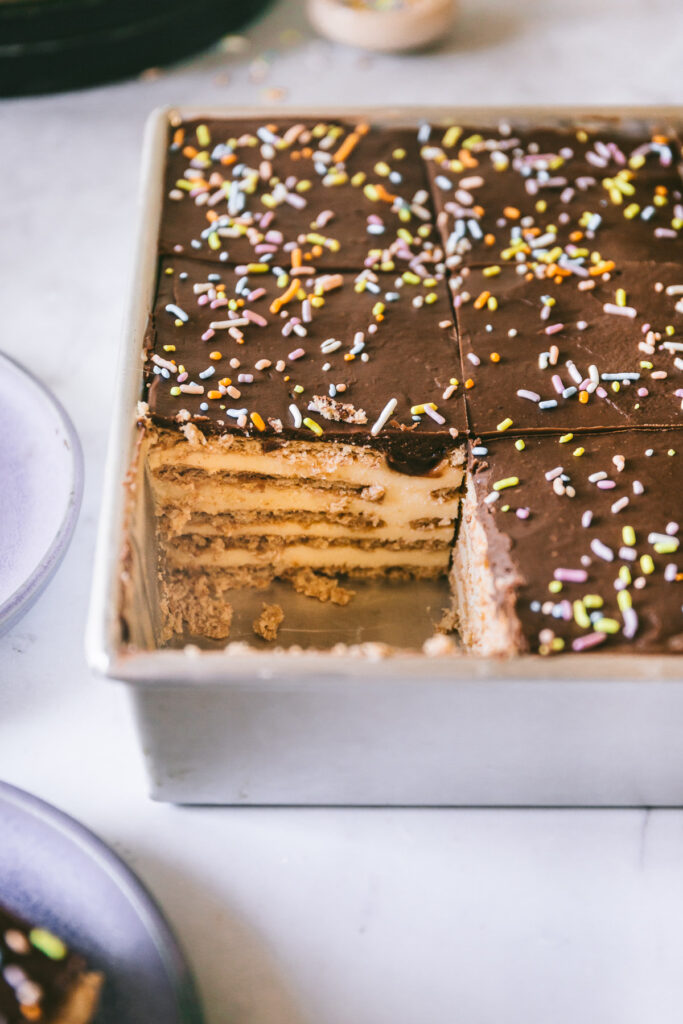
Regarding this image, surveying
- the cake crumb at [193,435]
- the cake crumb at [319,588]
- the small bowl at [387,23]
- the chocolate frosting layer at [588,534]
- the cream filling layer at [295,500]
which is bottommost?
the cake crumb at [319,588]

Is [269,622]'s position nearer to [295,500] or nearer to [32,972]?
[295,500]

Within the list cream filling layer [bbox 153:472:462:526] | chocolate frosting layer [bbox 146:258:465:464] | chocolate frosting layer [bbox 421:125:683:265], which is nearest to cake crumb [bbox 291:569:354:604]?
cream filling layer [bbox 153:472:462:526]

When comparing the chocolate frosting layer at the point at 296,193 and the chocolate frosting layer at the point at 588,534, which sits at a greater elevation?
the chocolate frosting layer at the point at 296,193

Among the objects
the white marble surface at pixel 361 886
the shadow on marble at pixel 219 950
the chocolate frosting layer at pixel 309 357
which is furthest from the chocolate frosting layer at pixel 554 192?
the shadow on marble at pixel 219 950

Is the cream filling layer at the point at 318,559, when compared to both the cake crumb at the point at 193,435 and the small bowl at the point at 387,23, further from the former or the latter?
the small bowl at the point at 387,23

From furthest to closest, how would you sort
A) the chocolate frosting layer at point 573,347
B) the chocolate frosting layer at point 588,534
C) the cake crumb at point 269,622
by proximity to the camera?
the cake crumb at point 269,622 → the chocolate frosting layer at point 573,347 → the chocolate frosting layer at point 588,534

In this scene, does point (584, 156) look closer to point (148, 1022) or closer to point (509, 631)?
point (509, 631)

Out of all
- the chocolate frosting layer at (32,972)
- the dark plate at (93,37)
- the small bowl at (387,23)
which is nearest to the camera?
the chocolate frosting layer at (32,972)
